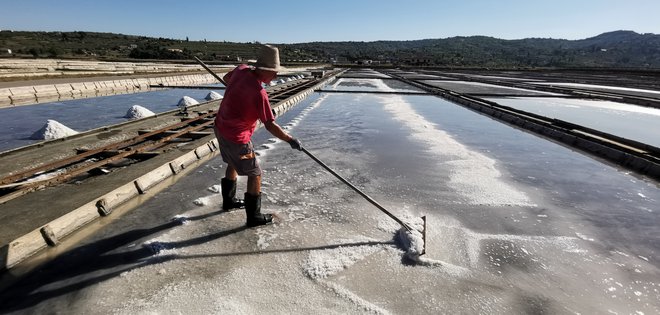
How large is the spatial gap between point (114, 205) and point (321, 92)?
623 inches

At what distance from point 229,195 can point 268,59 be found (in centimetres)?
159

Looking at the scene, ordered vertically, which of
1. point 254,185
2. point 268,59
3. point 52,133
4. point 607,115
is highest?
point 268,59

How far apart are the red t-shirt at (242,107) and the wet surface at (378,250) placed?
981mm

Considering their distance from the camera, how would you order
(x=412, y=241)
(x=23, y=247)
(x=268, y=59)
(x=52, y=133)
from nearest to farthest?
(x=23, y=247) → (x=268, y=59) → (x=412, y=241) → (x=52, y=133)

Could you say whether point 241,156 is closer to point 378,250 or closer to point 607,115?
point 378,250

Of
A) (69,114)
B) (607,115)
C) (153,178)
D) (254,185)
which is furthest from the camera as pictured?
(607,115)

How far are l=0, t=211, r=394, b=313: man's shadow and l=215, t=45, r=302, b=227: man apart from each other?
495 mm

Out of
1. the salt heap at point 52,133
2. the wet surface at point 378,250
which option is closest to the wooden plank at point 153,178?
the wet surface at point 378,250

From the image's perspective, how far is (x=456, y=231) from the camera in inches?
141

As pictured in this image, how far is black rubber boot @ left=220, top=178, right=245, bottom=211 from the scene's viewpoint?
3.81 meters

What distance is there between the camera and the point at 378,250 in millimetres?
3162

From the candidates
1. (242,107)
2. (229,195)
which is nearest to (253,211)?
(229,195)

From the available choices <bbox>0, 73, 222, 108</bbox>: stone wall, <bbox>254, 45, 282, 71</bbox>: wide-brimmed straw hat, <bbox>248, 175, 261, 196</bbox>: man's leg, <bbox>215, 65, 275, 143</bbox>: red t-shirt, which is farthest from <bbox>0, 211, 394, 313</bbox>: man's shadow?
<bbox>0, 73, 222, 108</bbox>: stone wall

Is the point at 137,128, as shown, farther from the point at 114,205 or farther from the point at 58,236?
the point at 58,236
